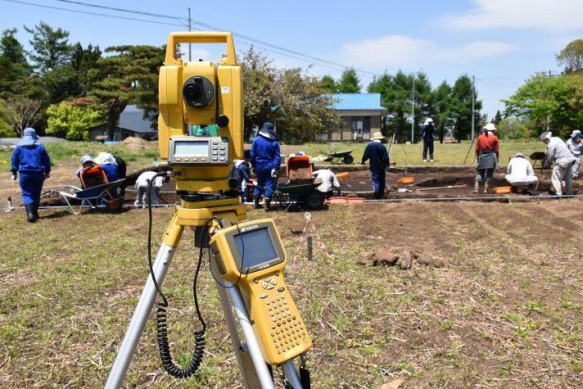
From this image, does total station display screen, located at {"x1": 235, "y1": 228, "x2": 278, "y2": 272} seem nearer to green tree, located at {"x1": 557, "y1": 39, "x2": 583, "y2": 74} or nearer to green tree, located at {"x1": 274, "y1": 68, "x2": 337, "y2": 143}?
green tree, located at {"x1": 274, "y1": 68, "x2": 337, "y2": 143}

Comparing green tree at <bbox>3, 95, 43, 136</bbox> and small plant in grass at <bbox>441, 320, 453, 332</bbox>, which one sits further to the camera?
green tree at <bbox>3, 95, 43, 136</bbox>

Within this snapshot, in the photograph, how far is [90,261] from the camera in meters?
6.18

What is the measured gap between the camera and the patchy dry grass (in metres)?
3.41

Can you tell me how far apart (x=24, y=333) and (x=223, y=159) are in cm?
286

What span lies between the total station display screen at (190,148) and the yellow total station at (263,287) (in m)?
0.48

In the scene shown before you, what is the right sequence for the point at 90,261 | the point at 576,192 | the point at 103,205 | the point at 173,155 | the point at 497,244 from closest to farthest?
the point at 173,155 → the point at 90,261 → the point at 497,244 → the point at 103,205 → the point at 576,192

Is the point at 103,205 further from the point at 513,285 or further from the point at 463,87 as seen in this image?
the point at 463,87

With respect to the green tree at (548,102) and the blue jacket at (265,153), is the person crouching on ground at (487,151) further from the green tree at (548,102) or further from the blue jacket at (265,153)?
the green tree at (548,102)

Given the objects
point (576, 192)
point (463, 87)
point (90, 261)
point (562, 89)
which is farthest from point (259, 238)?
point (463, 87)

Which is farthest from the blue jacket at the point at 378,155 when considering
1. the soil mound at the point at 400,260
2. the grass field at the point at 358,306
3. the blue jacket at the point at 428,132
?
the blue jacket at the point at 428,132

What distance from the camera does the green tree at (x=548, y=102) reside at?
36.0 m

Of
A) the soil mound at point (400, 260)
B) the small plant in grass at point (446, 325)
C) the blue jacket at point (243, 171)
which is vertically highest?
the blue jacket at point (243, 171)

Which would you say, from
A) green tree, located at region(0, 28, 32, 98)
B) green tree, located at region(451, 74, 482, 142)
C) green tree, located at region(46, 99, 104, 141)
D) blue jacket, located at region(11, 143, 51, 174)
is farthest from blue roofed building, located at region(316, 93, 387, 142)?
blue jacket, located at region(11, 143, 51, 174)

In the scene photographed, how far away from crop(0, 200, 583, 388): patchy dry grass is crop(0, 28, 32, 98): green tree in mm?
52623
